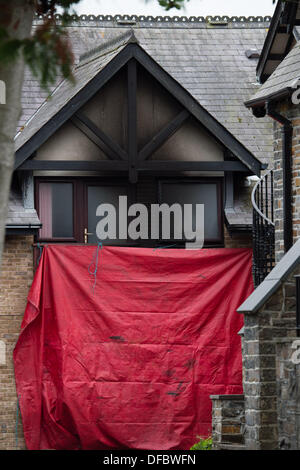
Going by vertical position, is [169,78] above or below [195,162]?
above

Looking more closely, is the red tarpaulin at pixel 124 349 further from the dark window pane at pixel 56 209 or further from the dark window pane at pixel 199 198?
the dark window pane at pixel 199 198

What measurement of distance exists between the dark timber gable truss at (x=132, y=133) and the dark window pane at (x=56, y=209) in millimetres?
539

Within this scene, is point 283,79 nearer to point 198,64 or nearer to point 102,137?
point 102,137

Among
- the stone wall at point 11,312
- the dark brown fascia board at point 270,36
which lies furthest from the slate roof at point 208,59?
the stone wall at point 11,312

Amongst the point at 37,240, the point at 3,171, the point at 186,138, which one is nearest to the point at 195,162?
the point at 186,138

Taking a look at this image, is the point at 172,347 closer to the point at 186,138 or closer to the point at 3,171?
the point at 186,138

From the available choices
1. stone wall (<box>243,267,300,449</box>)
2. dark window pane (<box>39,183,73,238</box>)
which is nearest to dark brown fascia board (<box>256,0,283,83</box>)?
dark window pane (<box>39,183,73,238</box>)

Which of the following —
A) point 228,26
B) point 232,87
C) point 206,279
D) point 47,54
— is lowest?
point 206,279

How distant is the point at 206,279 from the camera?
64.4 ft

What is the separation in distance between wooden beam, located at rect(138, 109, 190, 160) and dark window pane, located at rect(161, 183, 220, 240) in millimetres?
881

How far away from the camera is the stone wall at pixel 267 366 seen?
46.7ft

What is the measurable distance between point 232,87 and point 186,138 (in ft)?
10.5

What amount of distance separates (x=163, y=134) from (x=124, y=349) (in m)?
3.86

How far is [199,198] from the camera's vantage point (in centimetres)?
2048
